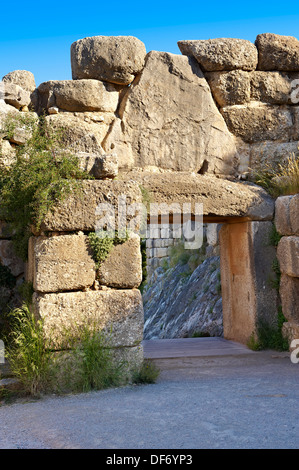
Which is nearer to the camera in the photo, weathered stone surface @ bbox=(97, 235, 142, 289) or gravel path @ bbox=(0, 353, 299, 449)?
gravel path @ bbox=(0, 353, 299, 449)

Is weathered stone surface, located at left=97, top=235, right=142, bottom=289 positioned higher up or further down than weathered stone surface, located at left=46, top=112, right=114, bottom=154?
further down

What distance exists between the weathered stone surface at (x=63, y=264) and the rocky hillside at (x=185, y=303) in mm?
4965

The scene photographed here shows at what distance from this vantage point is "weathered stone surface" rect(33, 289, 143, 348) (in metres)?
5.05

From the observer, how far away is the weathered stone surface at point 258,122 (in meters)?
7.55

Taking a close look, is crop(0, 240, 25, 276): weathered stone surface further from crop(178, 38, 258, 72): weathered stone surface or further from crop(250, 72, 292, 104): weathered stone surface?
crop(250, 72, 292, 104): weathered stone surface

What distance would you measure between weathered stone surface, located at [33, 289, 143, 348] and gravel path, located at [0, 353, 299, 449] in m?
0.58

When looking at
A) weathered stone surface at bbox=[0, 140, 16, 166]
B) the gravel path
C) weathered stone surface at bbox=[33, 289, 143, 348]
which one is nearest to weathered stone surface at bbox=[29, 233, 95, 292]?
weathered stone surface at bbox=[33, 289, 143, 348]

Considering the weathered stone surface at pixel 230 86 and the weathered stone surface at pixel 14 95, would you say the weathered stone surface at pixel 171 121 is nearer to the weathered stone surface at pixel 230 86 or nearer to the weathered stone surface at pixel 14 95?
the weathered stone surface at pixel 230 86

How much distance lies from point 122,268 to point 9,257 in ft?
5.98

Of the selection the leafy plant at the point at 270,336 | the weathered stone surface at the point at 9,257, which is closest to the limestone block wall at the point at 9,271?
the weathered stone surface at the point at 9,257

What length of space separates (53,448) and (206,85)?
574 cm

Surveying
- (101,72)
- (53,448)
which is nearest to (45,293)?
(53,448)

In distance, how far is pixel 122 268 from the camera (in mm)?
5355
